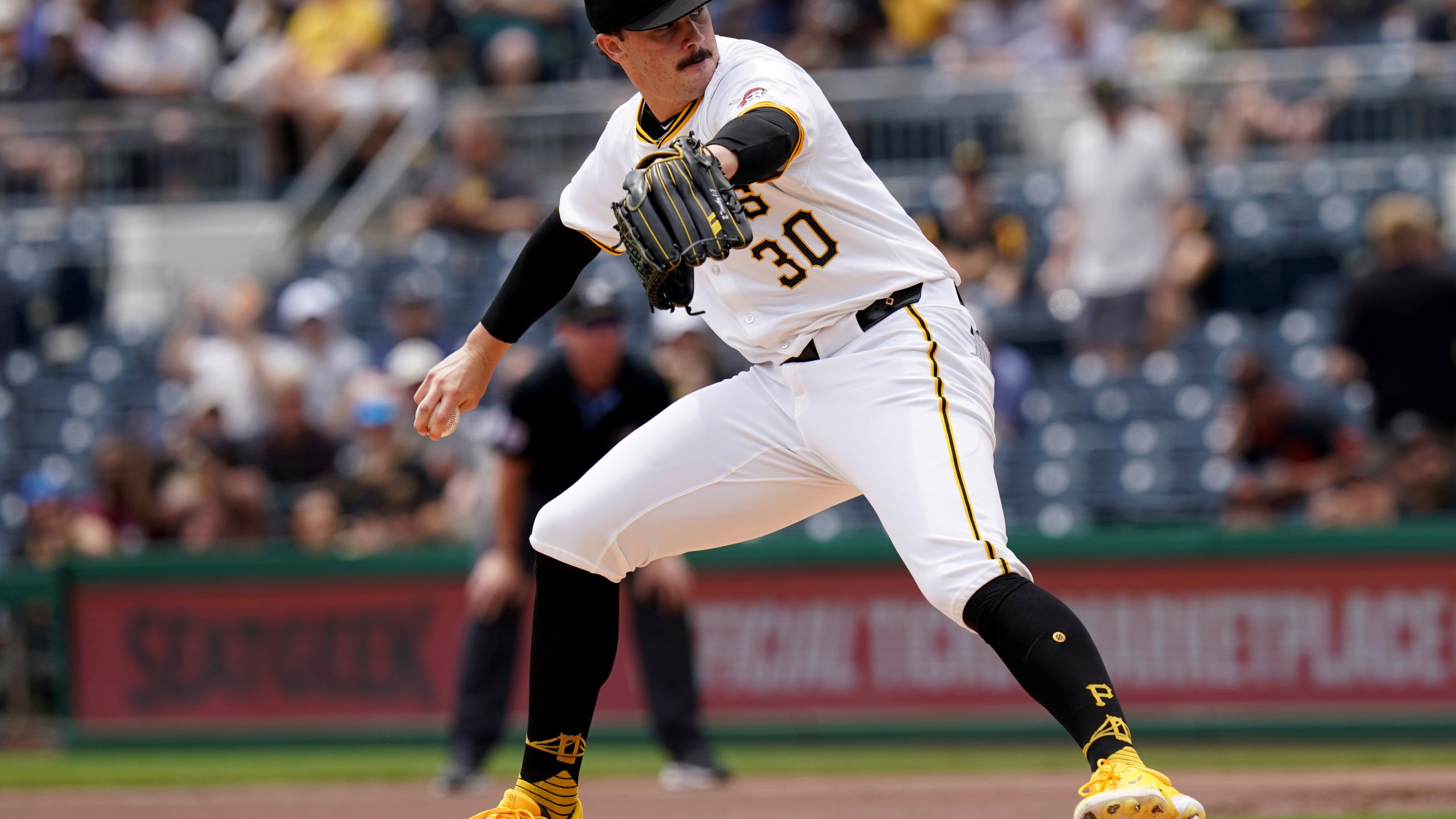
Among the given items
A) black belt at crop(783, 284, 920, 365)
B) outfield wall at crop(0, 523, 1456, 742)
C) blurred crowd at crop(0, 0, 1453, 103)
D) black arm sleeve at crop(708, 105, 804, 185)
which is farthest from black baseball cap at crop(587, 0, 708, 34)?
blurred crowd at crop(0, 0, 1453, 103)

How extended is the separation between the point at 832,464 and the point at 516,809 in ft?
3.53

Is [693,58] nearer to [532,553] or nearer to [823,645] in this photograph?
[532,553]

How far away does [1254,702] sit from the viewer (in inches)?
309

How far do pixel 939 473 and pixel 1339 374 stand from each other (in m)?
5.96

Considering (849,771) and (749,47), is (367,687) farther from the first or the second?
(749,47)

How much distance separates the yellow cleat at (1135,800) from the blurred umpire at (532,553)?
11.5 feet

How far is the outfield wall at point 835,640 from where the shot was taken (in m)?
7.80

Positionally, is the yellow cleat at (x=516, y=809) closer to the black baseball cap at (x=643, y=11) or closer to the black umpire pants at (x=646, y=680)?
the black baseball cap at (x=643, y=11)

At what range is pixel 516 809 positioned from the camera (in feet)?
13.7

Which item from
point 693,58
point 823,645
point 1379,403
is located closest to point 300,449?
point 823,645

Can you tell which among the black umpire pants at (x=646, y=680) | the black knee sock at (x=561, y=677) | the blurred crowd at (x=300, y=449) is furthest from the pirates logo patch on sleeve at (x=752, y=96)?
the blurred crowd at (x=300, y=449)

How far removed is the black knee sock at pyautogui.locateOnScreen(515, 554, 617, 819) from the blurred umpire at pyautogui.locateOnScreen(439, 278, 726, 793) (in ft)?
8.44

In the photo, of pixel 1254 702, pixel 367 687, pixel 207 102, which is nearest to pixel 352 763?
pixel 367 687

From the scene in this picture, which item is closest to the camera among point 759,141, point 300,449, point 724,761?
point 759,141
